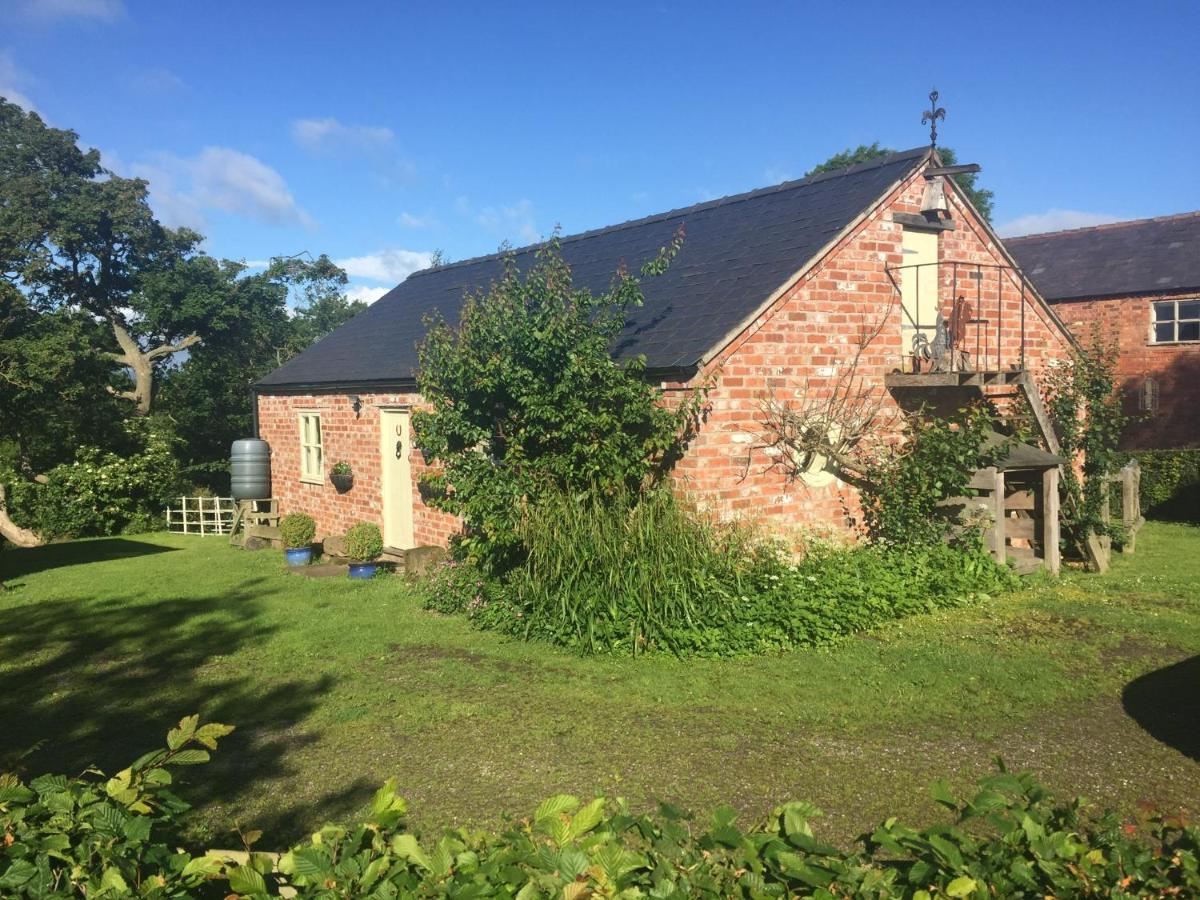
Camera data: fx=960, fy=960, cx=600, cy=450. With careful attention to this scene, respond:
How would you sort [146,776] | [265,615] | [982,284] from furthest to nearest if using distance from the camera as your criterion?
[982,284] → [265,615] → [146,776]

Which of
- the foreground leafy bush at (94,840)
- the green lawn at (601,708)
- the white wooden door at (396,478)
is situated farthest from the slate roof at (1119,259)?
the foreground leafy bush at (94,840)

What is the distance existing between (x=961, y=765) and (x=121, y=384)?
24576 mm

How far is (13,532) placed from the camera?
61.2ft

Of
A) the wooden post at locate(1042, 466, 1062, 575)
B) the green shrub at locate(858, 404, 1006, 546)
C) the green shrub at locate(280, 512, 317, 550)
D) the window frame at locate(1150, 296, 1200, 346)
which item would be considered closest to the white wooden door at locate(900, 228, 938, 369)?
the green shrub at locate(858, 404, 1006, 546)

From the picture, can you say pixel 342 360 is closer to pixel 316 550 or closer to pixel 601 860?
pixel 316 550

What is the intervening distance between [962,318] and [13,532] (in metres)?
17.6

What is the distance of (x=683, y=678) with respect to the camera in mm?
8438

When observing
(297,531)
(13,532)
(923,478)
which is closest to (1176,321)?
(923,478)

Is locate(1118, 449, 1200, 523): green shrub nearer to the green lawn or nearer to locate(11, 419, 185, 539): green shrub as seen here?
the green lawn

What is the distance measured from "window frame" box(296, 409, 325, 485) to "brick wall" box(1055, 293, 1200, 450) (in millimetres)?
18340

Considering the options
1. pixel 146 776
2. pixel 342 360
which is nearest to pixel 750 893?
pixel 146 776

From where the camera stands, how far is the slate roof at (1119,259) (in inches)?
968

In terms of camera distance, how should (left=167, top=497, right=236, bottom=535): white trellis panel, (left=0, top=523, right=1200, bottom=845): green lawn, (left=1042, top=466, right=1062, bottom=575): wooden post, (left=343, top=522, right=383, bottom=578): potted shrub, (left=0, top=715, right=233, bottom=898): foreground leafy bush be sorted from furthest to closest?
(left=167, top=497, right=236, bottom=535): white trellis panel
(left=343, top=522, right=383, bottom=578): potted shrub
(left=1042, top=466, right=1062, bottom=575): wooden post
(left=0, top=523, right=1200, bottom=845): green lawn
(left=0, top=715, right=233, bottom=898): foreground leafy bush

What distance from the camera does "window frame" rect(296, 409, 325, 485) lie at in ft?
58.4
